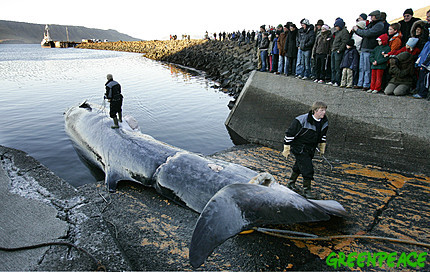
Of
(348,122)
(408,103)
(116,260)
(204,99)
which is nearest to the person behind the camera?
(116,260)

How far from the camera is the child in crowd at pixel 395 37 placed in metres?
7.57

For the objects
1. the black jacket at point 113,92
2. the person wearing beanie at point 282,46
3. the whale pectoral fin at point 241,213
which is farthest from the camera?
the person wearing beanie at point 282,46

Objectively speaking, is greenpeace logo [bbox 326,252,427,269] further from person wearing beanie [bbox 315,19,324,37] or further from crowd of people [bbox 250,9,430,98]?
person wearing beanie [bbox 315,19,324,37]

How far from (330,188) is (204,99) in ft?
43.5

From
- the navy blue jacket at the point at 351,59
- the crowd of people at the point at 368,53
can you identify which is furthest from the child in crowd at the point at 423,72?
the navy blue jacket at the point at 351,59

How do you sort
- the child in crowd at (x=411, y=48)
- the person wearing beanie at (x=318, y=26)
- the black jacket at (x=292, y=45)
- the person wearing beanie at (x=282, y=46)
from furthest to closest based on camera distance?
1. the person wearing beanie at (x=282, y=46)
2. the black jacket at (x=292, y=45)
3. the person wearing beanie at (x=318, y=26)
4. the child in crowd at (x=411, y=48)

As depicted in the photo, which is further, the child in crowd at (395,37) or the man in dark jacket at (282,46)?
the man in dark jacket at (282,46)

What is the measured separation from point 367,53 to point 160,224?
7730 mm

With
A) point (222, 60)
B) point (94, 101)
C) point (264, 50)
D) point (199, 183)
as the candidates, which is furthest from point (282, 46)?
point (222, 60)

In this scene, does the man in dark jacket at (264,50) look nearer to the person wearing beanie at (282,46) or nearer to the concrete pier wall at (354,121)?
the person wearing beanie at (282,46)

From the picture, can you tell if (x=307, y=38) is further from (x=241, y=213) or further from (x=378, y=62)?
(x=241, y=213)

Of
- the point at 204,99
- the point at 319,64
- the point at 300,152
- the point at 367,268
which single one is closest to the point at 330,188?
the point at 300,152

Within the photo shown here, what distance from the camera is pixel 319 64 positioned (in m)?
9.93

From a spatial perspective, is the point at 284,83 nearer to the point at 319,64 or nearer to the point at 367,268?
the point at 319,64
